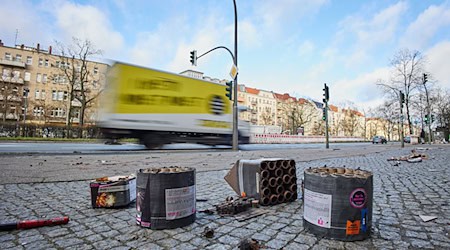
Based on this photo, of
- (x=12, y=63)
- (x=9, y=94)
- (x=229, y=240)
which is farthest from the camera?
(x=12, y=63)

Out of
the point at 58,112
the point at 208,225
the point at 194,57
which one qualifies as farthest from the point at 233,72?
the point at 58,112

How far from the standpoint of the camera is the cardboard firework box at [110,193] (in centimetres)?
271

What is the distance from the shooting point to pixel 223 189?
3.83 meters

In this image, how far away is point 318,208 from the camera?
1.93 metres

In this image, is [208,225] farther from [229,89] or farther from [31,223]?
[229,89]

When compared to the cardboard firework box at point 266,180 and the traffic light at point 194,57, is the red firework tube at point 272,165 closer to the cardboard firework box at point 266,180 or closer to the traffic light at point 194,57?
the cardboard firework box at point 266,180

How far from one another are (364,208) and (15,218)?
293 cm

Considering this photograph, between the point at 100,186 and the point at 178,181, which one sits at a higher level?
the point at 178,181

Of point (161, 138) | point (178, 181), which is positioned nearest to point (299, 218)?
point (178, 181)

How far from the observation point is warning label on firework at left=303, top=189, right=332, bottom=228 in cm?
189

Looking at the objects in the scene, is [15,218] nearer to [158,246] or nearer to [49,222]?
[49,222]

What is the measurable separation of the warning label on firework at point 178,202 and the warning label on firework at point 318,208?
37.2 inches

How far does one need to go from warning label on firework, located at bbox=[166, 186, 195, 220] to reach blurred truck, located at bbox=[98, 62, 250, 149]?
9.65m

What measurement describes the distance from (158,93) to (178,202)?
10.5 metres
